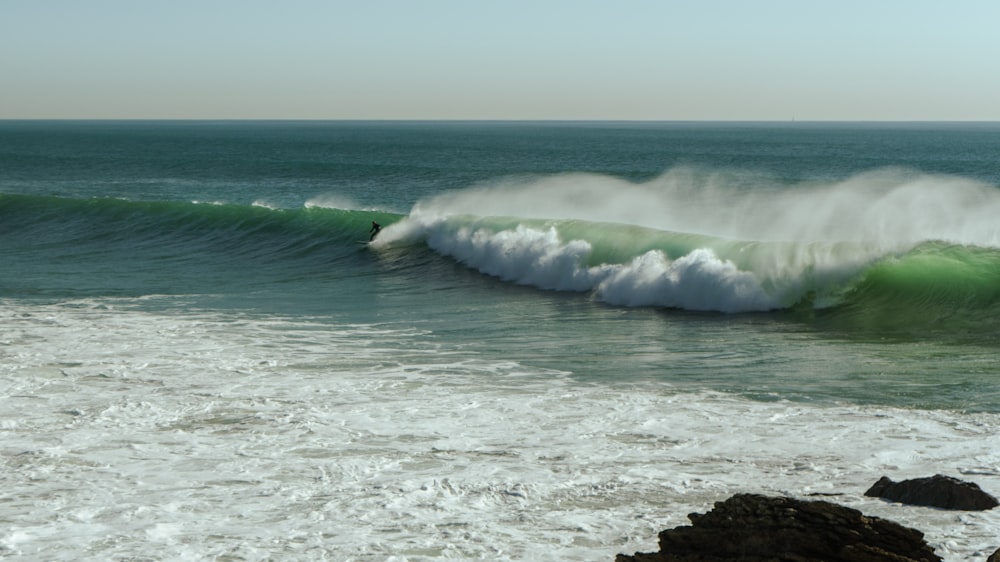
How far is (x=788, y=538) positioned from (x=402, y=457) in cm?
362

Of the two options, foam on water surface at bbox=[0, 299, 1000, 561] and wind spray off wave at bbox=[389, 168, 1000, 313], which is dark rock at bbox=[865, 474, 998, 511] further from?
wind spray off wave at bbox=[389, 168, 1000, 313]

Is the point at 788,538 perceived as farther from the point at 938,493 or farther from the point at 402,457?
the point at 402,457

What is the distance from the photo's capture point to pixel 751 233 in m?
21.8

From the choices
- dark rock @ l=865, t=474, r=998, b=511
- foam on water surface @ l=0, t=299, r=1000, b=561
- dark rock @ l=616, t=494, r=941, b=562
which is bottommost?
foam on water surface @ l=0, t=299, r=1000, b=561

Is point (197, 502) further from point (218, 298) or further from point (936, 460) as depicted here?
point (218, 298)

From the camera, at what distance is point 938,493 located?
7.25 metres

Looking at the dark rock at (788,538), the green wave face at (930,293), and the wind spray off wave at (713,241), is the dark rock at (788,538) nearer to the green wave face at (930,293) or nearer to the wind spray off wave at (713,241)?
the green wave face at (930,293)

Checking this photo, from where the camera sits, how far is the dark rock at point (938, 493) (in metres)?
7.18

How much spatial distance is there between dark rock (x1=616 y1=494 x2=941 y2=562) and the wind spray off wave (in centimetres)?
1099

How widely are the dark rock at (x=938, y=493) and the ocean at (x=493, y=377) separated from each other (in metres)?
0.12

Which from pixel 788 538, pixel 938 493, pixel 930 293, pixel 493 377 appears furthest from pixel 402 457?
pixel 930 293

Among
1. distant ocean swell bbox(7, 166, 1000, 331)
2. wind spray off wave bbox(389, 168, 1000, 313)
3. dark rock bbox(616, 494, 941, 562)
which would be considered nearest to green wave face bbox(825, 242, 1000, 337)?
distant ocean swell bbox(7, 166, 1000, 331)

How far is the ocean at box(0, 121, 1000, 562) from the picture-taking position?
729 cm

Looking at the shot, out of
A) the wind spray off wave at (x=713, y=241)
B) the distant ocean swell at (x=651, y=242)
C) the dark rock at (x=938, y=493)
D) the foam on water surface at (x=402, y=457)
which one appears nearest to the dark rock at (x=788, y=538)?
the foam on water surface at (x=402, y=457)
